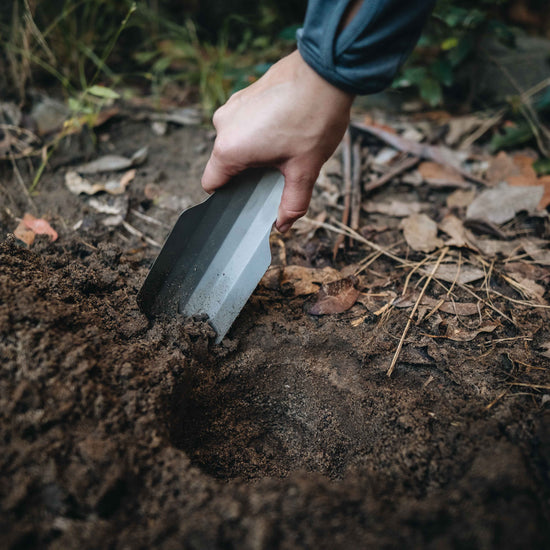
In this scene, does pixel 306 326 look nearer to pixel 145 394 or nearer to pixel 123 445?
pixel 145 394

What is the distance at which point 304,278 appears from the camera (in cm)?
170

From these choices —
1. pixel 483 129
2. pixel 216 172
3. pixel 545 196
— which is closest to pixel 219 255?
pixel 216 172

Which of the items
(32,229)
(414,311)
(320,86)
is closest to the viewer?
(320,86)

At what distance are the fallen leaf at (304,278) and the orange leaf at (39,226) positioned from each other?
0.98 meters

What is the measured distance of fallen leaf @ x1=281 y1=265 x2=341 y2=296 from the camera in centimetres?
166

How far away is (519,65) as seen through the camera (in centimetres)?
286

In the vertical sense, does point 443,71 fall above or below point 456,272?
above

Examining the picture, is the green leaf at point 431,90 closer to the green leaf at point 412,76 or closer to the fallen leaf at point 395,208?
the green leaf at point 412,76

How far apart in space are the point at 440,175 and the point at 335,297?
1161 millimetres

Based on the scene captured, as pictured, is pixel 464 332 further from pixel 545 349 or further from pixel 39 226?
pixel 39 226

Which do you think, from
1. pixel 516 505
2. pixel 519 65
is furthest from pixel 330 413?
pixel 519 65

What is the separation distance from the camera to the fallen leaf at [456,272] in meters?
1.71

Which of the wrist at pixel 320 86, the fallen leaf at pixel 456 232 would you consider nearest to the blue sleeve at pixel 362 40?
the wrist at pixel 320 86

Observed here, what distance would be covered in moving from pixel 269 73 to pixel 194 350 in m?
0.89
